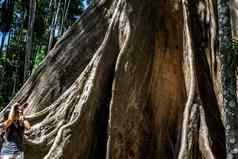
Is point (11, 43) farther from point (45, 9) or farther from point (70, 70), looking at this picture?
point (70, 70)

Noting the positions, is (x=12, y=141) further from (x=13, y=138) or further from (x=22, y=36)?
(x=22, y=36)

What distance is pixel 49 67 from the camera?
928cm

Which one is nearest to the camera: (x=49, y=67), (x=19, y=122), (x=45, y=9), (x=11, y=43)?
(x=19, y=122)

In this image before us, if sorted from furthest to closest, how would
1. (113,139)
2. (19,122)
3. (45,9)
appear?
1. (45,9)
2. (113,139)
3. (19,122)

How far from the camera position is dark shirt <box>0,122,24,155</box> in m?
7.53

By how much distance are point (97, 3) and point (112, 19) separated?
48 cm

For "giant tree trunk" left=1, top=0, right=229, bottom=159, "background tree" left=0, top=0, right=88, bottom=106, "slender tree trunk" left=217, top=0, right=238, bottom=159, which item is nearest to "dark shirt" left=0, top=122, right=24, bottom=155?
"giant tree trunk" left=1, top=0, right=229, bottom=159

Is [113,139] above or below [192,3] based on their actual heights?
below

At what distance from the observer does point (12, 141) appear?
24.8 ft

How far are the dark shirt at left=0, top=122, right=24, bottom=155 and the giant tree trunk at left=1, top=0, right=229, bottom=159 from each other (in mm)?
695

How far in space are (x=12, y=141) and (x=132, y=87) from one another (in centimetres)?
236

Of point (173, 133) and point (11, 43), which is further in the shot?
point (11, 43)

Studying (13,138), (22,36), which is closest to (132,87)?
(13,138)

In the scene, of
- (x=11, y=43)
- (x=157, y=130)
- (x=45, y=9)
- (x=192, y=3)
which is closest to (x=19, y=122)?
(x=157, y=130)
